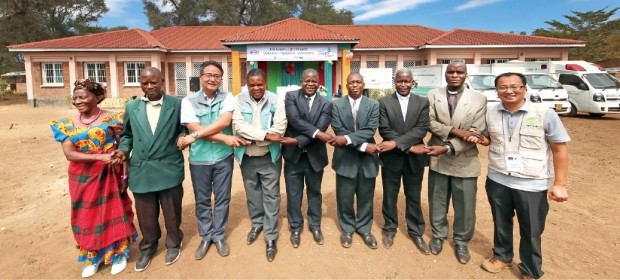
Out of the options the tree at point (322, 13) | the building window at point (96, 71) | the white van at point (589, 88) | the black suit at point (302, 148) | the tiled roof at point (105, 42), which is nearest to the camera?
the black suit at point (302, 148)

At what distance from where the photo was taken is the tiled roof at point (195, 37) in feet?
63.5

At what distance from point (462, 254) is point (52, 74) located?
21925mm

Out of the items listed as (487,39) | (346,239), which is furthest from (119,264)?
(487,39)

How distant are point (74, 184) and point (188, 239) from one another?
1219 millimetres

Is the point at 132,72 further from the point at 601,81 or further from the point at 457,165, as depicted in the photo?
the point at 601,81

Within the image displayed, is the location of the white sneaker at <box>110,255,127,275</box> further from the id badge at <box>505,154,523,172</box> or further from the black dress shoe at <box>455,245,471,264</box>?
the id badge at <box>505,154,523,172</box>

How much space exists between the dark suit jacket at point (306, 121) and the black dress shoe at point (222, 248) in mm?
1021

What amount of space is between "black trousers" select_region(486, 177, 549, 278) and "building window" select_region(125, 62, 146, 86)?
19.3 metres

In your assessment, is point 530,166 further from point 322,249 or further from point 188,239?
point 188,239

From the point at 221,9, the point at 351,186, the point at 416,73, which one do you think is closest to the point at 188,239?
the point at 351,186

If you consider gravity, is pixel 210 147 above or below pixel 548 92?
below

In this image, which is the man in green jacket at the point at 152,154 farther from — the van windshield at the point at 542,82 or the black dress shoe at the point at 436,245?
the van windshield at the point at 542,82

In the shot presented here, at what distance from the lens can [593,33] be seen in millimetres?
26312

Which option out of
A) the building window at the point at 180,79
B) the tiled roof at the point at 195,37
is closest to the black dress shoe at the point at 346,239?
the tiled roof at the point at 195,37
